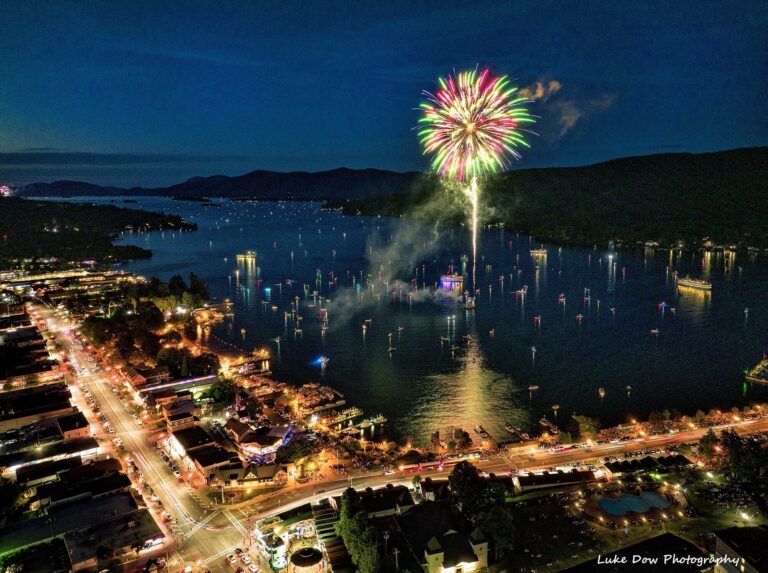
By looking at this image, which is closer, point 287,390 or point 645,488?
point 645,488

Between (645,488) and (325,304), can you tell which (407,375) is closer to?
(645,488)

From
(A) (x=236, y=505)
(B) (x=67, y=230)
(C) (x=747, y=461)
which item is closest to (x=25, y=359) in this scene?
(A) (x=236, y=505)

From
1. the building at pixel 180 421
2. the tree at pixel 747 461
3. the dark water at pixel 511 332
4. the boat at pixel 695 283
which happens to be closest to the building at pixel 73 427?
the building at pixel 180 421

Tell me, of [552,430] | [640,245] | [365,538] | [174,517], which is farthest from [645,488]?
[640,245]

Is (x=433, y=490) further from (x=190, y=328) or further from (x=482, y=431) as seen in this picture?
(x=190, y=328)

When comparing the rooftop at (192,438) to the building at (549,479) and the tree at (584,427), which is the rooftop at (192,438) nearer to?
the building at (549,479)

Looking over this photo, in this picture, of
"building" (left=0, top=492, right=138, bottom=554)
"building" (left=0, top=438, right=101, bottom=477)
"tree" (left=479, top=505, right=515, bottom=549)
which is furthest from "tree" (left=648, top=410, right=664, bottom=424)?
"building" (left=0, top=438, right=101, bottom=477)
